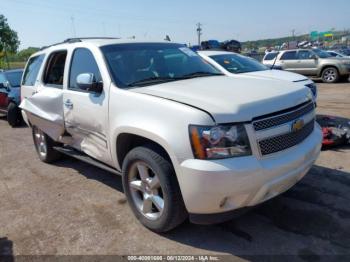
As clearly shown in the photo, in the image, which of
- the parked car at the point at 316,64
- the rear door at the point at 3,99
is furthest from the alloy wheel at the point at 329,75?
the rear door at the point at 3,99

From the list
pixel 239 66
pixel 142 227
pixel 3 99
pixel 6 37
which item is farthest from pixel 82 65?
pixel 6 37

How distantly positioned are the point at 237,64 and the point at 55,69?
15.9 ft

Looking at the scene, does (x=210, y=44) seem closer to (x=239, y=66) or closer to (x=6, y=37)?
(x=239, y=66)

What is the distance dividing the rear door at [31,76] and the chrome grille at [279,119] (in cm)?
383

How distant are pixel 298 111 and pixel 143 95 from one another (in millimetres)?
1487

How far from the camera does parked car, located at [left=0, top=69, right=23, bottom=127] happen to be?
10.0 meters

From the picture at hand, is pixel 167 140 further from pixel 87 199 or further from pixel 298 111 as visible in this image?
pixel 87 199

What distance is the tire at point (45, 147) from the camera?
5.72 metres

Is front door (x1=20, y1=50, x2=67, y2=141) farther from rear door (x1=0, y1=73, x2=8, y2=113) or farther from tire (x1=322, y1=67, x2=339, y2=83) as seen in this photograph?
tire (x1=322, y1=67, x2=339, y2=83)

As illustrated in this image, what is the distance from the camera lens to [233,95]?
3.21 metres

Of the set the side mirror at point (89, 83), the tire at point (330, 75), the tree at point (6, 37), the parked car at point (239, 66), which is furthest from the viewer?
the tree at point (6, 37)

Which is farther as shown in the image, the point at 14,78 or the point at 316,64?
the point at 316,64

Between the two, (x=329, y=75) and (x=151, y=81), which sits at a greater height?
(x=151, y=81)

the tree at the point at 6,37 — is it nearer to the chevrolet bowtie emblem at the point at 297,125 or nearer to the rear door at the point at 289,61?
the rear door at the point at 289,61
